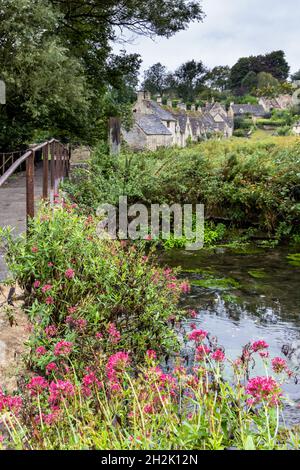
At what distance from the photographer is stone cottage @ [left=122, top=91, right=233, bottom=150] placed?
43375 millimetres

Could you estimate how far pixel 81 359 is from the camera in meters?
4.15

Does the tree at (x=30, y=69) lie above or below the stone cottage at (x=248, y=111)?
below

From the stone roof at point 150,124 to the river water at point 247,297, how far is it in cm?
3327

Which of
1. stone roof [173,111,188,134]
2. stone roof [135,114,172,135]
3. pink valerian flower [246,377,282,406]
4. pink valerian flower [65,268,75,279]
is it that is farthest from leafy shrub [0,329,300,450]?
stone roof [173,111,188,134]

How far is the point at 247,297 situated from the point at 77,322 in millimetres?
4466

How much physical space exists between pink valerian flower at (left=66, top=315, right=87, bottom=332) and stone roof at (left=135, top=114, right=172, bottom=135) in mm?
39953

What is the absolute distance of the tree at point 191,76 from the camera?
385 ft

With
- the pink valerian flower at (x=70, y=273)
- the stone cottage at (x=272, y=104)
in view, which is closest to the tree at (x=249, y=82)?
the stone cottage at (x=272, y=104)

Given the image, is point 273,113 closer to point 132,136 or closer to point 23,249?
point 132,136

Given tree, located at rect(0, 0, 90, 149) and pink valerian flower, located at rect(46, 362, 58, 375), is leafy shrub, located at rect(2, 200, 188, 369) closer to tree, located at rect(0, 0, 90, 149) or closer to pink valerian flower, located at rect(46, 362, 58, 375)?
pink valerian flower, located at rect(46, 362, 58, 375)

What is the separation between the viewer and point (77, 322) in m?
4.23

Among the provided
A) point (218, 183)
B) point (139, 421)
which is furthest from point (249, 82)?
point (139, 421)

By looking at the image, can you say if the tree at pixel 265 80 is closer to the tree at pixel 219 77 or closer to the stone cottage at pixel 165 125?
the tree at pixel 219 77
